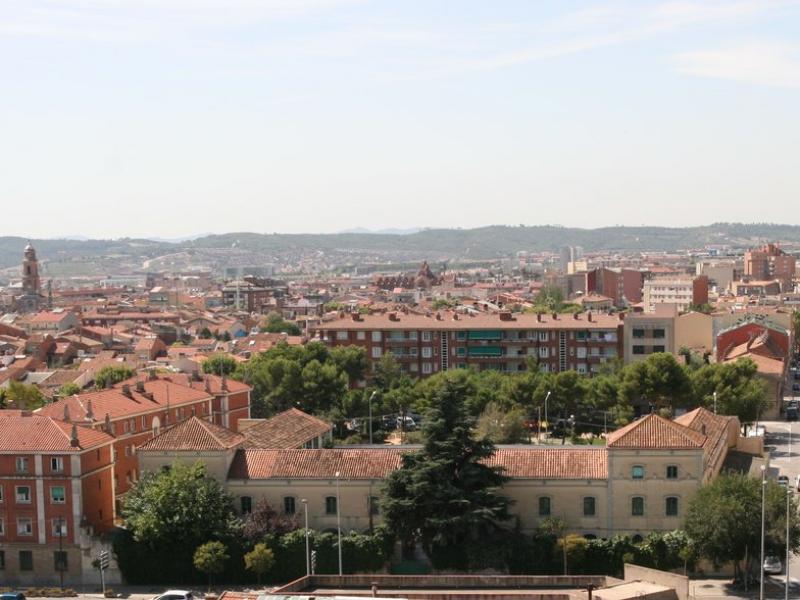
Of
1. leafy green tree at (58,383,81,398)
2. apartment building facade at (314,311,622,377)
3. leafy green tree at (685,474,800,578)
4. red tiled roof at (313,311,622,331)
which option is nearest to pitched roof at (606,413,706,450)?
leafy green tree at (685,474,800,578)

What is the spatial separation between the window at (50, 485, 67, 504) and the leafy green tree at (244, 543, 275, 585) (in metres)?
8.45

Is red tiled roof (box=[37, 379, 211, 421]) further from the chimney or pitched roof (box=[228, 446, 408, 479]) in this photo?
pitched roof (box=[228, 446, 408, 479])

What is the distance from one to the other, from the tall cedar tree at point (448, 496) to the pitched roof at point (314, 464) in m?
1.87

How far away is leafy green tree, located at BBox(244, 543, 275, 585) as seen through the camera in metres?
44.3

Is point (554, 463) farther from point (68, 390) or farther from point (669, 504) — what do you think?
point (68, 390)

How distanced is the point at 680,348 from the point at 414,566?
6760cm

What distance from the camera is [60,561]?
47594 millimetres

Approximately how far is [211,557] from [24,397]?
109 feet

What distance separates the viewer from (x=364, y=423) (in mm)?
76688

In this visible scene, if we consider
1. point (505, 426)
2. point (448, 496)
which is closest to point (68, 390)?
point (505, 426)

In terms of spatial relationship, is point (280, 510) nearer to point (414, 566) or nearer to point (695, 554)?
point (414, 566)

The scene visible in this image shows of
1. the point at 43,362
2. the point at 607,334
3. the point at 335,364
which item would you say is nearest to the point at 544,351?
the point at 607,334

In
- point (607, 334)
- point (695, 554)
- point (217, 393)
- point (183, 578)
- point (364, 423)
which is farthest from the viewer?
point (607, 334)

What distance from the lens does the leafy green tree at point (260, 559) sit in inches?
1745
